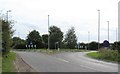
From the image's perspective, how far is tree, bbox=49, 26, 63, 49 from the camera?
122325 mm

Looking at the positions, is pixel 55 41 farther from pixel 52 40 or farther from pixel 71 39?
pixel 71 39

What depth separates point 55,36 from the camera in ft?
409

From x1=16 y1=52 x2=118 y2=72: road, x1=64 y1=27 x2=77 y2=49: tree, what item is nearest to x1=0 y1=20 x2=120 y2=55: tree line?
x1=64 y1=27 x2=77 y2=49: tree

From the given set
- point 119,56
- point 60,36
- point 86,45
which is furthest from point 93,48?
point 119,56

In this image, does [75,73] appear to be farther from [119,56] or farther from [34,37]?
[34,37]

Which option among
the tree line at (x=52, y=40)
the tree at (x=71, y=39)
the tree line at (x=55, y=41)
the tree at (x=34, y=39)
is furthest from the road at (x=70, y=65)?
the tree at (x=71, y=39)

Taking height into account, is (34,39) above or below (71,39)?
below

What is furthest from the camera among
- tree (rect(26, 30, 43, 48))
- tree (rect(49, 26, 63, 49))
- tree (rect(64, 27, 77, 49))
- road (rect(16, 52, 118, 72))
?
tree (rect(64, 27, 77, 49))

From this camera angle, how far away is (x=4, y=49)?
121ft

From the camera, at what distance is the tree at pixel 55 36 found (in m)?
122

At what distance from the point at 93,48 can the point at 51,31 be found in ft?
58.6

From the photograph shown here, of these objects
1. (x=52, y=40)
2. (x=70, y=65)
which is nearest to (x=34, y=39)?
(x=52, y=40)

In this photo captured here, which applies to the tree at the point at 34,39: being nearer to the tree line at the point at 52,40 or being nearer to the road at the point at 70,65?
the tree line at the point at 52,40

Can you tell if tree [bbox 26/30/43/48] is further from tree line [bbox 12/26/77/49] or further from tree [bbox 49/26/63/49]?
tree [bbox 49/26/63/49]
